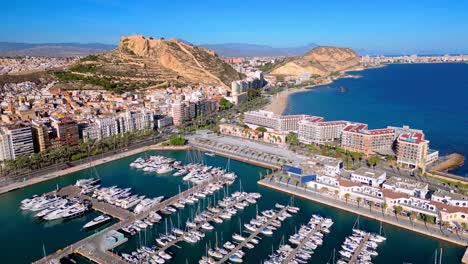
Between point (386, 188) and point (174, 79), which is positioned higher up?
point (174, 79)

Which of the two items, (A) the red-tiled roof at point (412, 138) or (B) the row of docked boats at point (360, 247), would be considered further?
(A) the red-tiled roof at point (412, 138)

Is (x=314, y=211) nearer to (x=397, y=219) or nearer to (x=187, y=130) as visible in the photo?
(x=397, y=219)

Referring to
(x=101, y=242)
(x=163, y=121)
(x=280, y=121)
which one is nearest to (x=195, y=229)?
(x=101, y=242)

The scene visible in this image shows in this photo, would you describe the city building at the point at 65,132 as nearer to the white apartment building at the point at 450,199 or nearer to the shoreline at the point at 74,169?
the shoreline at the point at 74,169

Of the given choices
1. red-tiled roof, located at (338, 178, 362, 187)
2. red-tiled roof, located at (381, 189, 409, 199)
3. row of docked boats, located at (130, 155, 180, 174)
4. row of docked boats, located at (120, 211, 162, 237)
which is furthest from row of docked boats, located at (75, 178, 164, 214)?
red-tiled roof, located at (381, 189, 409, 199)

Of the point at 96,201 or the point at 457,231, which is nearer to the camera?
the point at 457,231

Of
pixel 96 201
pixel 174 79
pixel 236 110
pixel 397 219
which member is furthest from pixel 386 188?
pixel 174 79

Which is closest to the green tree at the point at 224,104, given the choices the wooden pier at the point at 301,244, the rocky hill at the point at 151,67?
the rocky hill at the point at 151,67
